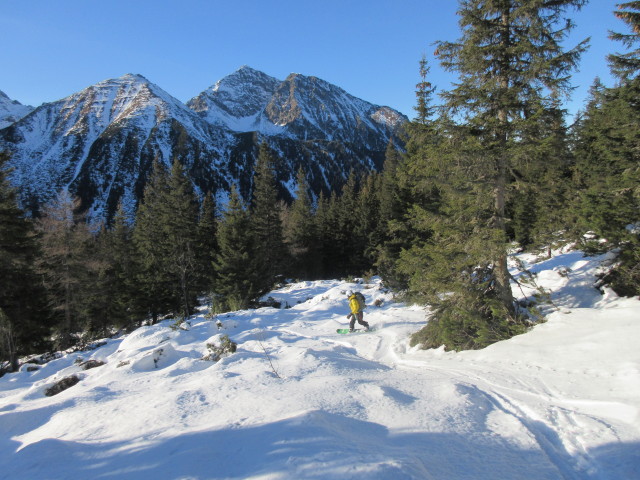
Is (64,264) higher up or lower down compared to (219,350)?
higher up

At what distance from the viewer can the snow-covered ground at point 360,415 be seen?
2.77 m

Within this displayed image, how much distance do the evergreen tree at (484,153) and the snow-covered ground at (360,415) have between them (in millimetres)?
1010

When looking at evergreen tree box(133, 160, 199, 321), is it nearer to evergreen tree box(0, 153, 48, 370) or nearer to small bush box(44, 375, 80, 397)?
evergreen tree box(0, 153, 48, 370)

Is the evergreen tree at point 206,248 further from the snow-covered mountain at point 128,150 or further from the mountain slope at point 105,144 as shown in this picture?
the mountain slope at point 105,144

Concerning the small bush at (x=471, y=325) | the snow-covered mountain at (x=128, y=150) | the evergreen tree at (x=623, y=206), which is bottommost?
the small bush at (x=471, y=325)

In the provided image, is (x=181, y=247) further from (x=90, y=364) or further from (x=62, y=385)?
(x=62, y=385)

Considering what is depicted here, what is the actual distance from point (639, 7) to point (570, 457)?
12613 millimetres

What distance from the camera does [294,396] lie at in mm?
4309

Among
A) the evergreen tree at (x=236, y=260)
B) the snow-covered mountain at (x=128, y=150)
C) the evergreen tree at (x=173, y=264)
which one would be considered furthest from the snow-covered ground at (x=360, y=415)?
the snow-covered mountain at (x=128, y=150)

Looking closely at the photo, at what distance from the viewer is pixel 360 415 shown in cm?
379

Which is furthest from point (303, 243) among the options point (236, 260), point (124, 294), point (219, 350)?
point (219, 350)

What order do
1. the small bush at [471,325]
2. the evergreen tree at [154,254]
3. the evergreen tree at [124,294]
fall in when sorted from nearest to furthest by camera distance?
1. the small bush at [471,325]
2. the evergreen tree at [124,294]
3. the evergreen tree at [154,254]

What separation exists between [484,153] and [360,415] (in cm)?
600

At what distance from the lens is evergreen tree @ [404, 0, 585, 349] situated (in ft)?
22.0
